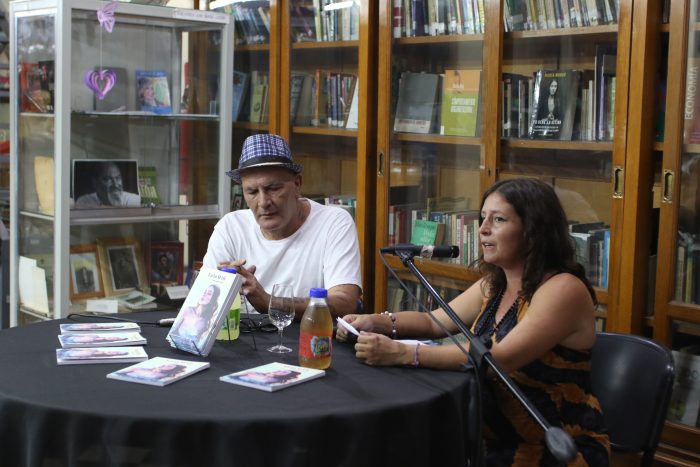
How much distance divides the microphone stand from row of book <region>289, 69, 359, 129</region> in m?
2.07

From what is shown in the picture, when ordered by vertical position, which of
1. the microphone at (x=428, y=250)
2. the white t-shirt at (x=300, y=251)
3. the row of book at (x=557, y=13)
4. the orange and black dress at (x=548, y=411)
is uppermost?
the row of book at (x=557, y=13)

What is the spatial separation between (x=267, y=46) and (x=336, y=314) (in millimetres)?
2152

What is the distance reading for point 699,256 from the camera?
291 centimetres

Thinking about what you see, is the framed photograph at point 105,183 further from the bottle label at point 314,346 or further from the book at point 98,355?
the bottle label at point 314,346

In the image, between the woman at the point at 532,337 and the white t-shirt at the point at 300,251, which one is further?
the white t-shirt at the point at 300,251

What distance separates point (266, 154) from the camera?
271 cm

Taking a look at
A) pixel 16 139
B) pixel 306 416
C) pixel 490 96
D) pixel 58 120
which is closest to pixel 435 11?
pixel 490 96

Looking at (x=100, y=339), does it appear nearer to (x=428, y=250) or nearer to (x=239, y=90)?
(x=428, y=250)

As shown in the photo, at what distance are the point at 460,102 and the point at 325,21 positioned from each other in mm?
876

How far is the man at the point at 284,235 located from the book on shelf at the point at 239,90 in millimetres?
1758

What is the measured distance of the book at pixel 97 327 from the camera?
233 centimetres

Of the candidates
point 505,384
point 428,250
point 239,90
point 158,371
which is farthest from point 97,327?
point 239,90

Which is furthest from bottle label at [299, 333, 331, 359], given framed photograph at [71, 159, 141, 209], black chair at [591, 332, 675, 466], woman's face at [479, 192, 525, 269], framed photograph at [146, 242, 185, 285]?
framed photograph at [146, 242, 185, 285]

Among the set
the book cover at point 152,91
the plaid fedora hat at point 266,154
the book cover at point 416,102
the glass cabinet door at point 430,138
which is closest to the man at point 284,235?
the plaid fedora hat at point 266,154
